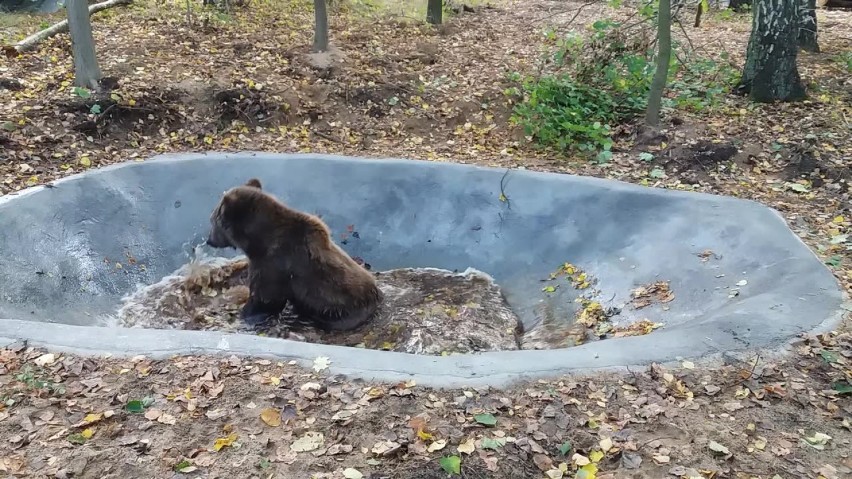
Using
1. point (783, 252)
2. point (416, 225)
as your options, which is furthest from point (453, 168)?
point (783, 252)

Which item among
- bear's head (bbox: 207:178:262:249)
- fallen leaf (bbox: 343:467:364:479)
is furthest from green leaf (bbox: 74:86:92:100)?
fallen leaf (bbox: 343:467:364:479)

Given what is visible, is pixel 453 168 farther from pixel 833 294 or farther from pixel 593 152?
pixel 833 294

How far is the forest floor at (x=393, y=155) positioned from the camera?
3.68 m

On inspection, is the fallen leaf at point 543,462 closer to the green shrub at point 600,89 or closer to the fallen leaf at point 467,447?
the fallen leaf at point 467,447

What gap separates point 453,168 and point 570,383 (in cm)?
471

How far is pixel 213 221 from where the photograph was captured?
6.18 meters

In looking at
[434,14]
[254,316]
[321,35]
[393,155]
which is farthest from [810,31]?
[254,316]

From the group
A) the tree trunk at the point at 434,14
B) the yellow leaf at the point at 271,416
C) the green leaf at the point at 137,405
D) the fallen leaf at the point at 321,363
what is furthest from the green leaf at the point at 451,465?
the tree trunk at the point at 434,14

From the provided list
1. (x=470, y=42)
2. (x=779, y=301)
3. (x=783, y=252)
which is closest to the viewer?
(x=779, y=301)

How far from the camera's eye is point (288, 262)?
606cm

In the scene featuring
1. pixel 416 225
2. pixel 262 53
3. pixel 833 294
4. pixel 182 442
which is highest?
pixel 262 53

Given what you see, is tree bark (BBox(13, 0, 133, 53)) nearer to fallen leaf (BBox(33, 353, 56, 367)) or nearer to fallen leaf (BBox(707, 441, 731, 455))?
fallen leaf (BBox(33, 353, 56, 367))

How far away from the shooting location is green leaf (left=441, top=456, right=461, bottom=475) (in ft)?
11.7

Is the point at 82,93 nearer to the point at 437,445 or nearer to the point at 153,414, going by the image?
the point at 153,414
